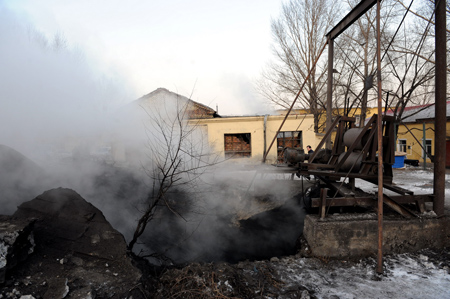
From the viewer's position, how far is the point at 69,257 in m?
3.12

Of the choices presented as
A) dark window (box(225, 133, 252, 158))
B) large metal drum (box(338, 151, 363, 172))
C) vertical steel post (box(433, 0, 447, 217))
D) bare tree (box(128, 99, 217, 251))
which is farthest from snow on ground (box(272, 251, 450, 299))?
dark window (box(225, 133, 252, 158))

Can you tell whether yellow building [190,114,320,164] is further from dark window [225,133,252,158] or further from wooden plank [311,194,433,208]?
wooden plank [311,194,433,208]

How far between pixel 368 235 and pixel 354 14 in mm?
4091

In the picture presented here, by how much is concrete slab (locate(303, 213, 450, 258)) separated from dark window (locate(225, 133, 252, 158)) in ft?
37.2

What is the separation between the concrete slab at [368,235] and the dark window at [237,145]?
446 inches

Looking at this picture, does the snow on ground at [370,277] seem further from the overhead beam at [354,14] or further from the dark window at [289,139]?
the dark window at [289,139]

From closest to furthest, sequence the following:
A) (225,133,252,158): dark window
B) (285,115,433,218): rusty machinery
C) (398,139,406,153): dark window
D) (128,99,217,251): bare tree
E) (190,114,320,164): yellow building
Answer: (128,99,217,251): bare tree → (285,115,433,218): rusty machinery → (190,114,320,164): yellow building → (225,133,252,158): dark window → (398,139,406,153): dark window

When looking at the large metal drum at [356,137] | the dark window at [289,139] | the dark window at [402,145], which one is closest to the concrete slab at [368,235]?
the large metal drum at [356,137]

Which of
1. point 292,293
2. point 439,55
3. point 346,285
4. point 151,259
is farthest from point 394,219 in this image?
point 151,259

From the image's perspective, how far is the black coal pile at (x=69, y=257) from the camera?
102 inches

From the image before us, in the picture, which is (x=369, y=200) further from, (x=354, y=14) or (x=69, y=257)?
(x=69, y=257)

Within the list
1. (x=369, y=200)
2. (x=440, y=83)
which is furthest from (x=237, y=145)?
(x=440, y=83)

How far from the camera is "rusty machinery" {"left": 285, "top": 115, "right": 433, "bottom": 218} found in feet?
14.4

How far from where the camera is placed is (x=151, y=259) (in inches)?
207
